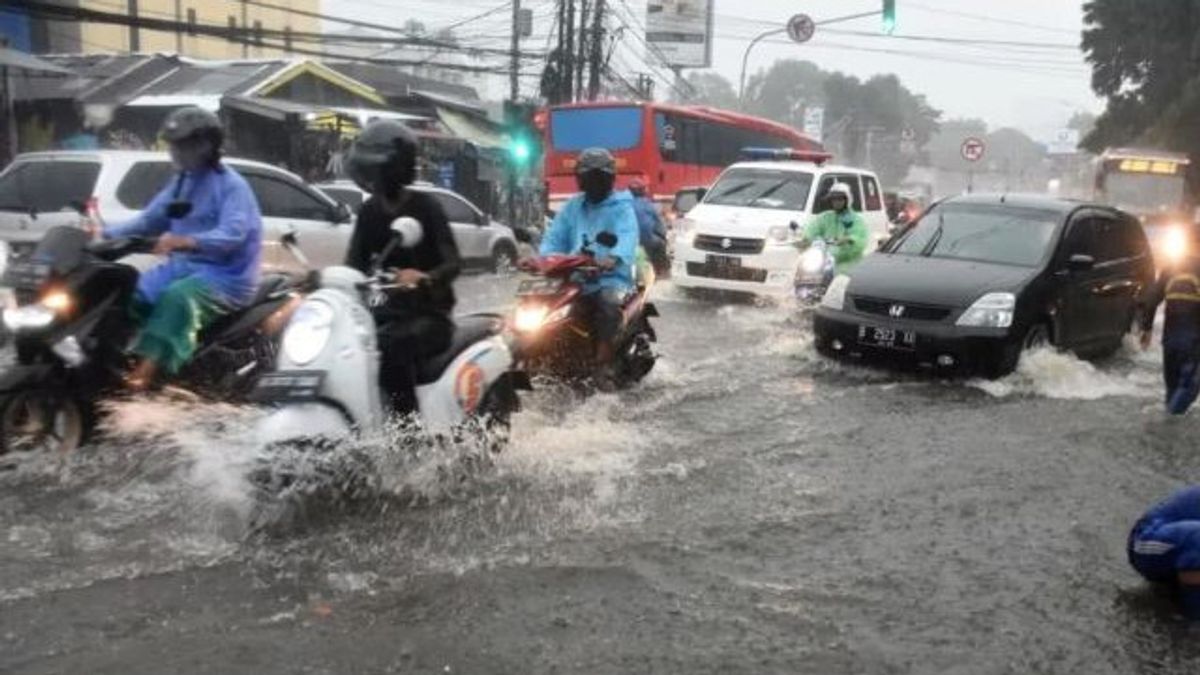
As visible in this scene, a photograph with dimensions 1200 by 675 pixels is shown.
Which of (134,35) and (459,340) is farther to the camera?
(134,35)

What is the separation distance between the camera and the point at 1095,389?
917 centimetres

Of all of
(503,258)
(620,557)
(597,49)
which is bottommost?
(503,258)

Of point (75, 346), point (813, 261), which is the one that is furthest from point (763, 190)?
point (75, 346)

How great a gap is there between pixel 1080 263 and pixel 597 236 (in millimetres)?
4200

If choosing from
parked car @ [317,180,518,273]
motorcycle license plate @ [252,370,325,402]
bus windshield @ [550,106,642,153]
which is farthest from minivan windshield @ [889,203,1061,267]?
bus windshield @ [550,106,642,153]

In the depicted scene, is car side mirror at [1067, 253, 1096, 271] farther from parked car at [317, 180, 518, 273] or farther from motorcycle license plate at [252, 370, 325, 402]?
parked car at [317, 180, 518, 273]

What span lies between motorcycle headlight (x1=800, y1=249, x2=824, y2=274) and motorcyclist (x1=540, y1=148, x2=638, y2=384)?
5058 millimetres

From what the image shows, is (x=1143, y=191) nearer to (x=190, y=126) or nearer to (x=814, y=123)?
(x=814, y=123)

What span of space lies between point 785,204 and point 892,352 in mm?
6253

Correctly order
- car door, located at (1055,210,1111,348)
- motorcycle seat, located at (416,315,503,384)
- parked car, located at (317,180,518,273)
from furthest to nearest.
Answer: parked car, located at (317,180,518,273)
car door, located at (1055,210,1111,348)
motorcycle seat, located at (416,315,503,384)

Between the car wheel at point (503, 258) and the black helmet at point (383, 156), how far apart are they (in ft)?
44.6

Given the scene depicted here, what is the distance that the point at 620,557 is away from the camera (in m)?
4.73

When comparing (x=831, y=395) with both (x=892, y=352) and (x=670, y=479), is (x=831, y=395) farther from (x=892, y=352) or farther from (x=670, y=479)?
(x=670, y=479)

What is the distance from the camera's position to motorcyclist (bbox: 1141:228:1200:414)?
776 cm
